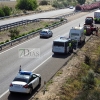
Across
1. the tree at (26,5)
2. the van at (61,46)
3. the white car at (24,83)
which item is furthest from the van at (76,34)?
the tree at (26,5)

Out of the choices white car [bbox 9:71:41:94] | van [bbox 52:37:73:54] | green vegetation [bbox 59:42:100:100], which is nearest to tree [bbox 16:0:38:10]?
van [bbox 52:37:73:54]

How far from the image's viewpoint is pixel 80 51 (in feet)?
103

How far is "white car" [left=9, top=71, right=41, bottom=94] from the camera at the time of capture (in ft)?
55.0

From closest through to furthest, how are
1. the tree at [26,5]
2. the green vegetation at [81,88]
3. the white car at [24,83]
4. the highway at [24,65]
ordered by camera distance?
the white car at [24,83] → the green vegetation at [81,88] → the highway at [24,65] → the tree at [26,5]

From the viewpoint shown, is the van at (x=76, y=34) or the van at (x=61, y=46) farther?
the van at (x=76, y=34)

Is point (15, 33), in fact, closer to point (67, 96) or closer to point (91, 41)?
point (91, 41)

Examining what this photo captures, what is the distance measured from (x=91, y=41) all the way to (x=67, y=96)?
70.9 ft

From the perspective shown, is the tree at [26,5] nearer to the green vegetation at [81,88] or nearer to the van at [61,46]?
the van at [61,46]

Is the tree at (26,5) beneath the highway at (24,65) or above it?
above

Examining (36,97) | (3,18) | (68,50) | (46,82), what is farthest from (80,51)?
(3,18)

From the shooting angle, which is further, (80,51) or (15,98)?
(80,51)

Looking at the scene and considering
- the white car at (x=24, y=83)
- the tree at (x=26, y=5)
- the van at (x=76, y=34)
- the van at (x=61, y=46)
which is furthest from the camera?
the tree at (x=26, y=5)

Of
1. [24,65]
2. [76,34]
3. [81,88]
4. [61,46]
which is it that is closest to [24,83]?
[81,88]

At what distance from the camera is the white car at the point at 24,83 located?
16766 millimetres
